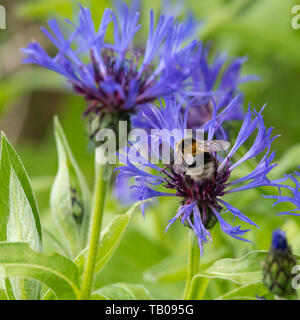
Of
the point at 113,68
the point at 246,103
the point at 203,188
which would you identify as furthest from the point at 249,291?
the point at 246,103

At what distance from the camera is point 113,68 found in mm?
835

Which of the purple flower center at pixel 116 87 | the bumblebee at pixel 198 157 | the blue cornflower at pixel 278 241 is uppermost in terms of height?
the purple flower center at pixel 116 87

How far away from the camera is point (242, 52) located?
1.85m

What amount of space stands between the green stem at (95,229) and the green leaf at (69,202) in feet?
0.49

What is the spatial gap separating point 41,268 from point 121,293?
0.13 metres

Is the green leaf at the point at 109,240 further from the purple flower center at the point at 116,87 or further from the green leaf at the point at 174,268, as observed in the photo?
the green leaf at the point at 174,268

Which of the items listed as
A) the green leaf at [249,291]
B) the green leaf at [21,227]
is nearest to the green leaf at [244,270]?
the green leaf at [249,291]

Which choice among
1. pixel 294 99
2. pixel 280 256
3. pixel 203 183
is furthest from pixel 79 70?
pixel 294 99

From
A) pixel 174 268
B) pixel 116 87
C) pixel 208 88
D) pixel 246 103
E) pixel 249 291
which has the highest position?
pixel 246 103

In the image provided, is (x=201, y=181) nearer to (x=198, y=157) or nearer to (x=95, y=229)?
(x=198, y=157)

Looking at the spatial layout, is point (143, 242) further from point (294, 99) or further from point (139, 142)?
point (294, 99)

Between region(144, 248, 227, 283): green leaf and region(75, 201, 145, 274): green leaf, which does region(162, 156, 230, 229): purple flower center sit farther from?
region(144, 248, 227, 283): green leaf

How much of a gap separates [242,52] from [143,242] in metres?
0.81

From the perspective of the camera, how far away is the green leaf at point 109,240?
78 cm
